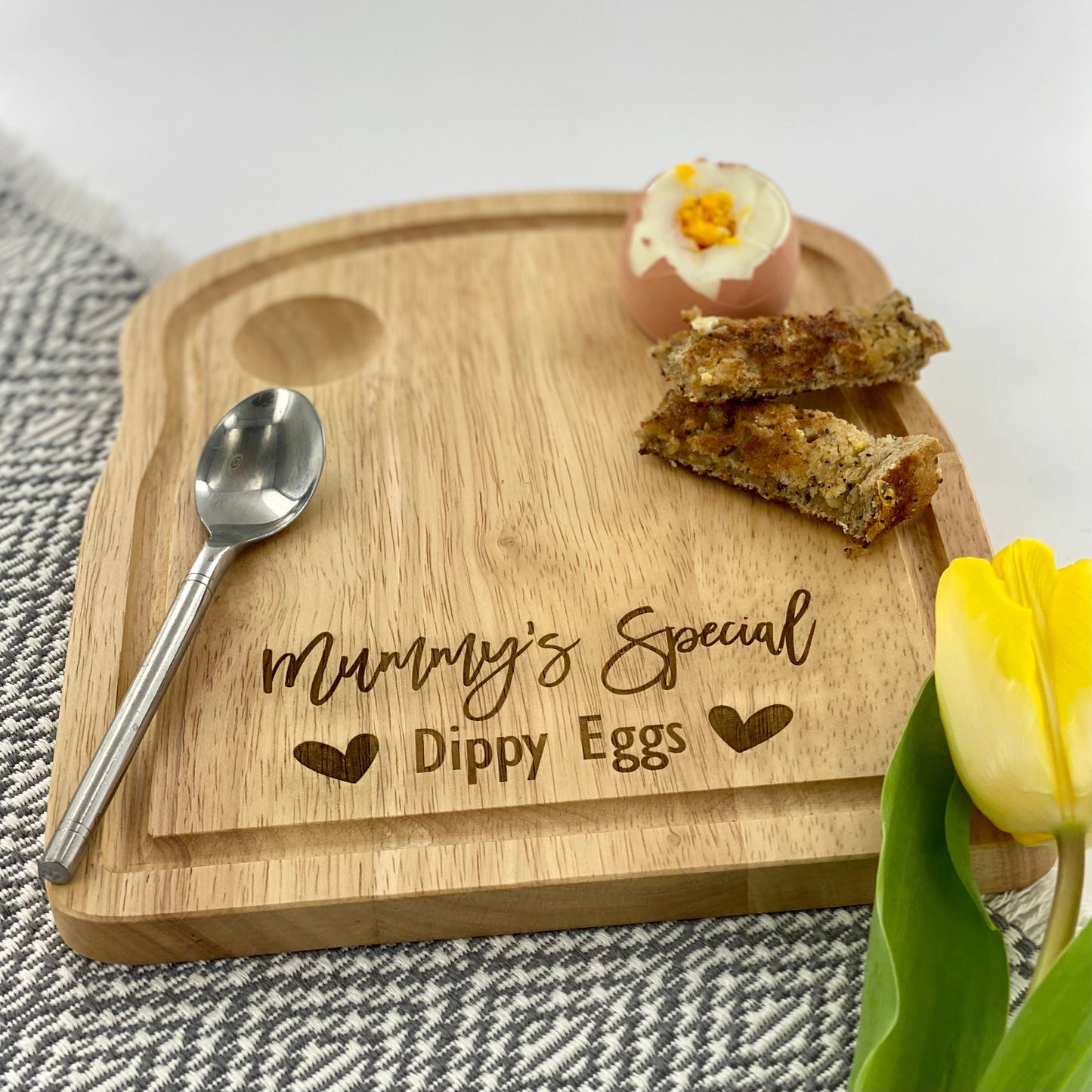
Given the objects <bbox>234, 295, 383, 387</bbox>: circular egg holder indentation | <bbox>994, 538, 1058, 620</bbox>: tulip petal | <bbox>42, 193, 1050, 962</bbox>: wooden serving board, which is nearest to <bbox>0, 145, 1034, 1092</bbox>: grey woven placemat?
<bbox>42, 193, 1050, 962</bbox>: wooden serving board

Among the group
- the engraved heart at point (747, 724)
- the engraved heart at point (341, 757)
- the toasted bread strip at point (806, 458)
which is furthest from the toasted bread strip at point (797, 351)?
the engraved heart at point (341, 757)

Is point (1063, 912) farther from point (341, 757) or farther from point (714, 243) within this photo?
point (714, 243)

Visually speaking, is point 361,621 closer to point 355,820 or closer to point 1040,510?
point 355,820

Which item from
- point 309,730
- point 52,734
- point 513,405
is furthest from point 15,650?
point 513,405

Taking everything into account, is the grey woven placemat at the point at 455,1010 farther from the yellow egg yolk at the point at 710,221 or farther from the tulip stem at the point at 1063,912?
the yellow egg yolk at the point at 710,221

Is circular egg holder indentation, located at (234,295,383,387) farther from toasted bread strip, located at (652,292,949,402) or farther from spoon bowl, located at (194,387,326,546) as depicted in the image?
toasted bread strip, located at (652,292,949,402)

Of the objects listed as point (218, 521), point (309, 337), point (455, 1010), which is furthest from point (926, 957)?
point (309, 337)

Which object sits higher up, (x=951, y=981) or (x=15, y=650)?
(x=15, y=650)
